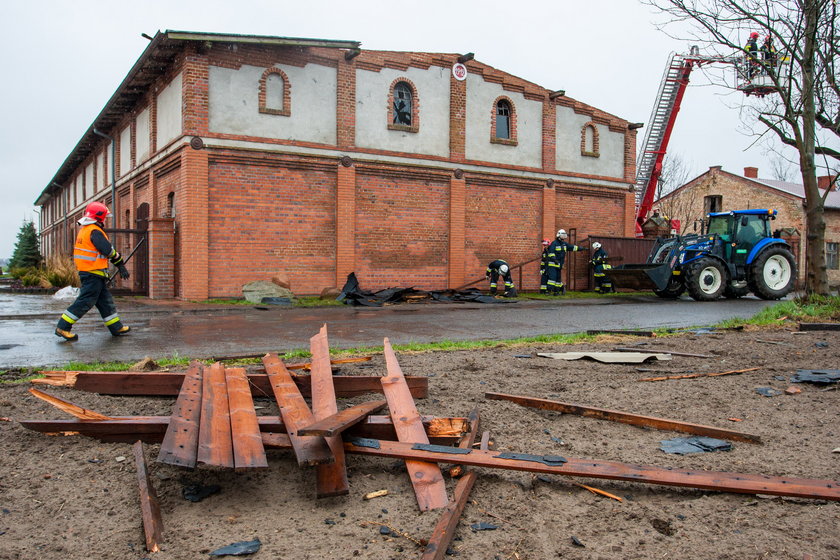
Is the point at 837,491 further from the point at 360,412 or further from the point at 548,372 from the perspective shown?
the point at 548,372

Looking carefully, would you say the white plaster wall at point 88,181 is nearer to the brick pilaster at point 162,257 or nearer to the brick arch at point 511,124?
the brick pilaster at point 162,257

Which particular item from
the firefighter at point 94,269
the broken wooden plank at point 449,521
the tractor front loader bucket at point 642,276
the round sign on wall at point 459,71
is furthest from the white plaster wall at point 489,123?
the broken wooden plank at point 449,521

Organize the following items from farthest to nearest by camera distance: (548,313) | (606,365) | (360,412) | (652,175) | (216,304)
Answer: (652,175) < (216,304) < (548,313) < (606,365) < (360,412)

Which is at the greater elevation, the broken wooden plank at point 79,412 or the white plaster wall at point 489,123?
the white plaster wall at point 489,123

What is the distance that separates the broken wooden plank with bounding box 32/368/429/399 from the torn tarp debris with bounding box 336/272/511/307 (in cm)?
980

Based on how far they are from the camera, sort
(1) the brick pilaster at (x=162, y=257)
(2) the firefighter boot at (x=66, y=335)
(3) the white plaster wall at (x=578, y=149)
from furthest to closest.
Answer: (3) the white plaster wall at (x=578, y=149)
(1) the brick pilaster at (x=162, y=257)
(2) the firefighter boot at (x=66, y=335)

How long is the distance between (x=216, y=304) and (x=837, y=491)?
1295 centimetres

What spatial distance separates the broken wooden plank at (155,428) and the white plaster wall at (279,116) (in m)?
13.2

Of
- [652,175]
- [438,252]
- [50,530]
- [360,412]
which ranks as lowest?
[50,530]

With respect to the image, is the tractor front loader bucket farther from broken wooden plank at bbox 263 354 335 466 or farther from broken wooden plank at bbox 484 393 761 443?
broken wooden plank at bbox 263 354 335 466

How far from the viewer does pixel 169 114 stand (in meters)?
16.6

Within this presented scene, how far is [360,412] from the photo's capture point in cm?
338

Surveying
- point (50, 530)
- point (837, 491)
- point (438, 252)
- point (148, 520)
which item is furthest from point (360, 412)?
point (438, 252)

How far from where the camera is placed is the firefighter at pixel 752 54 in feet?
40.5
